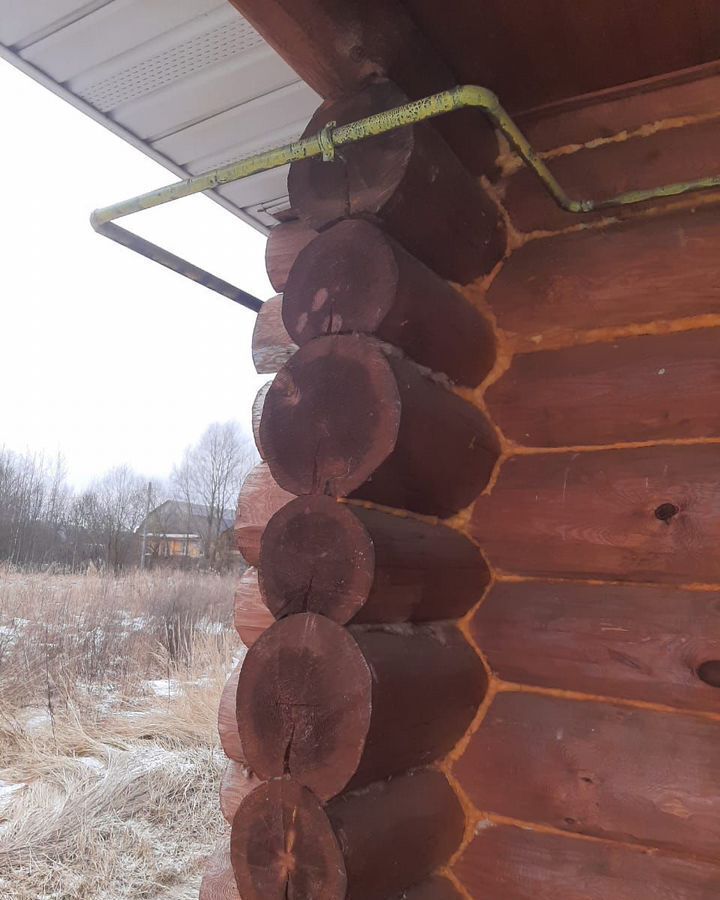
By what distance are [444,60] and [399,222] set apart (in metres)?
0.42

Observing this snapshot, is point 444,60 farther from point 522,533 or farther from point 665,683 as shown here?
point 665,683

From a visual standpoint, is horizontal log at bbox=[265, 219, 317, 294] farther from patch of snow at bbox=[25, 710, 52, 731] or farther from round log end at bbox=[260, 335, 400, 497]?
patch of snow at bbox=[25, 710, 52, 731]

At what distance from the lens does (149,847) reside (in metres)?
5.30

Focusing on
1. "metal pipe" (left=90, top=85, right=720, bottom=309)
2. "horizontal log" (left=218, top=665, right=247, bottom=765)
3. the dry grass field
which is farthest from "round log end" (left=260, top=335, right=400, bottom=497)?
the dry grass field

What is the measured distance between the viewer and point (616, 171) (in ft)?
5.23

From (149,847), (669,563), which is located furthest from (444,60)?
(149,847)

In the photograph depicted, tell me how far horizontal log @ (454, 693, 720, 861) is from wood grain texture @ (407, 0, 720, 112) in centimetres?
129

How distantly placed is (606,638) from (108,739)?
6.75m

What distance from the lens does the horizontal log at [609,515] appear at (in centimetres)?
136

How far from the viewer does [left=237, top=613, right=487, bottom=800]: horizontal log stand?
1118mm

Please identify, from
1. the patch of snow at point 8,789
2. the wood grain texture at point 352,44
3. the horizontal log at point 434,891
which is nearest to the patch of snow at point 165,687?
the patch of snow at point 8,789

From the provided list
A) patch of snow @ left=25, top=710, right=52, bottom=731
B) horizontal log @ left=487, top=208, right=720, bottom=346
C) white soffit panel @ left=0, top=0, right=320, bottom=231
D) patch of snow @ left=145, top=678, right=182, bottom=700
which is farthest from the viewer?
patch of snow @ left=145, top=678, right=182, bottom=700

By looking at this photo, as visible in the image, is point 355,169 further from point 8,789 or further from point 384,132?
point 8,789

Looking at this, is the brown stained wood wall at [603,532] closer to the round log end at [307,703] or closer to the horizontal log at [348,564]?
the horizontal log at [348,564]
